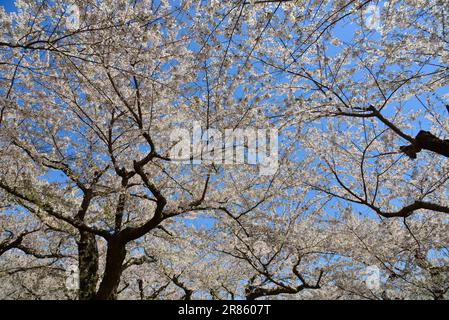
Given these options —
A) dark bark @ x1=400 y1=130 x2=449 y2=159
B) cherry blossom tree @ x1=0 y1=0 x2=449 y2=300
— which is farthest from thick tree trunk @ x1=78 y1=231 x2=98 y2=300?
dark bark @ x1=400 y1=130 x2=449 y2=159

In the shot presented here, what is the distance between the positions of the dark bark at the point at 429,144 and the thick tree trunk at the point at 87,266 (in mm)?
6604

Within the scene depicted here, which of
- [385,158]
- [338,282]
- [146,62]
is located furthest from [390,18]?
[338,282]

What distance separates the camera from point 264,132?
6633mm

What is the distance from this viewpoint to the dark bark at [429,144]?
12.3ft

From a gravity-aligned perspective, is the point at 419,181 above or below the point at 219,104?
below

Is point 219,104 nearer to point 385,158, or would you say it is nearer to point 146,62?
point 146,62

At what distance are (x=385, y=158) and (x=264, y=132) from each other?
146 inches

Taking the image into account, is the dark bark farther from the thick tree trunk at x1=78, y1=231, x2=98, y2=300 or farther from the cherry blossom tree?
the thick tree trunk at x1=78, y1=231, x2=98, y2=300

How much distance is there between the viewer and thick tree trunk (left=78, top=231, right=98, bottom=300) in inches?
292

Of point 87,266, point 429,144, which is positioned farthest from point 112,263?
point 429,144

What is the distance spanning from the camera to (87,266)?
25.8 ft

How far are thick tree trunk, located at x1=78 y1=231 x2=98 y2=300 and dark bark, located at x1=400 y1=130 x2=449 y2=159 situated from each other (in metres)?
6.60

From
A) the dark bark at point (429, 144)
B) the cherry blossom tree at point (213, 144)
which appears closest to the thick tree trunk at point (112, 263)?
the cherry blossom tree at point (213, 144)

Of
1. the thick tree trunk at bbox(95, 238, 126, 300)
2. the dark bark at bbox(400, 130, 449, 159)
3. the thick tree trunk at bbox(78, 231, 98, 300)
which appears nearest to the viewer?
the dark bark at bbox(400, 130, 449, 159)
